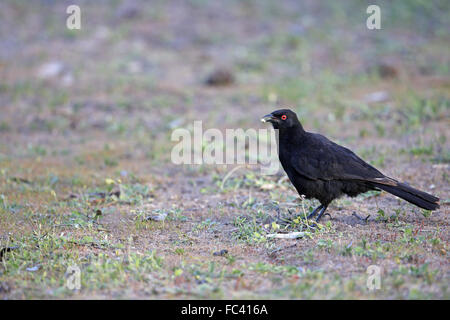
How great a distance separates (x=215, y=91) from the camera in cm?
1280

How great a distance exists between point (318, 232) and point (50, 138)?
6.61 meters

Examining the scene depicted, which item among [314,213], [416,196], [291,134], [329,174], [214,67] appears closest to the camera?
[416,196]

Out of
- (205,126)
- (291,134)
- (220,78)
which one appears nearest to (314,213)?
(291,134)

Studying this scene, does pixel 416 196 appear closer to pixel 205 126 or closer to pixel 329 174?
pixel 329 174

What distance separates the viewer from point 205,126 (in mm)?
10727

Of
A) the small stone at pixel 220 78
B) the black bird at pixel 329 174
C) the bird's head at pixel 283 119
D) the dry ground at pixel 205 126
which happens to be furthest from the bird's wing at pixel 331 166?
the small stone at pixel 220 78

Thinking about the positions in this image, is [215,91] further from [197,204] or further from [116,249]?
[116,249]

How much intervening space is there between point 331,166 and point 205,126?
5056mm

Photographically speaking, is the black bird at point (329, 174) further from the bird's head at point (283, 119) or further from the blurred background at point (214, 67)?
the blurred background at point (214, 67)

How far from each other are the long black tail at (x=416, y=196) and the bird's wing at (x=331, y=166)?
0.23 feet

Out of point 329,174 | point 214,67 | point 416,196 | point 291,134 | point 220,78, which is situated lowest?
point 416,196

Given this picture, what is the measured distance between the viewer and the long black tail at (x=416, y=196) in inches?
220

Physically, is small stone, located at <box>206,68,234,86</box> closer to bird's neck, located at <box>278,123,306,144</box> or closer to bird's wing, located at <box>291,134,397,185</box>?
bird's neck, located at <box>278,123,306,144</box>

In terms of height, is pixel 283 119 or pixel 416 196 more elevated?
pixel 283 119
